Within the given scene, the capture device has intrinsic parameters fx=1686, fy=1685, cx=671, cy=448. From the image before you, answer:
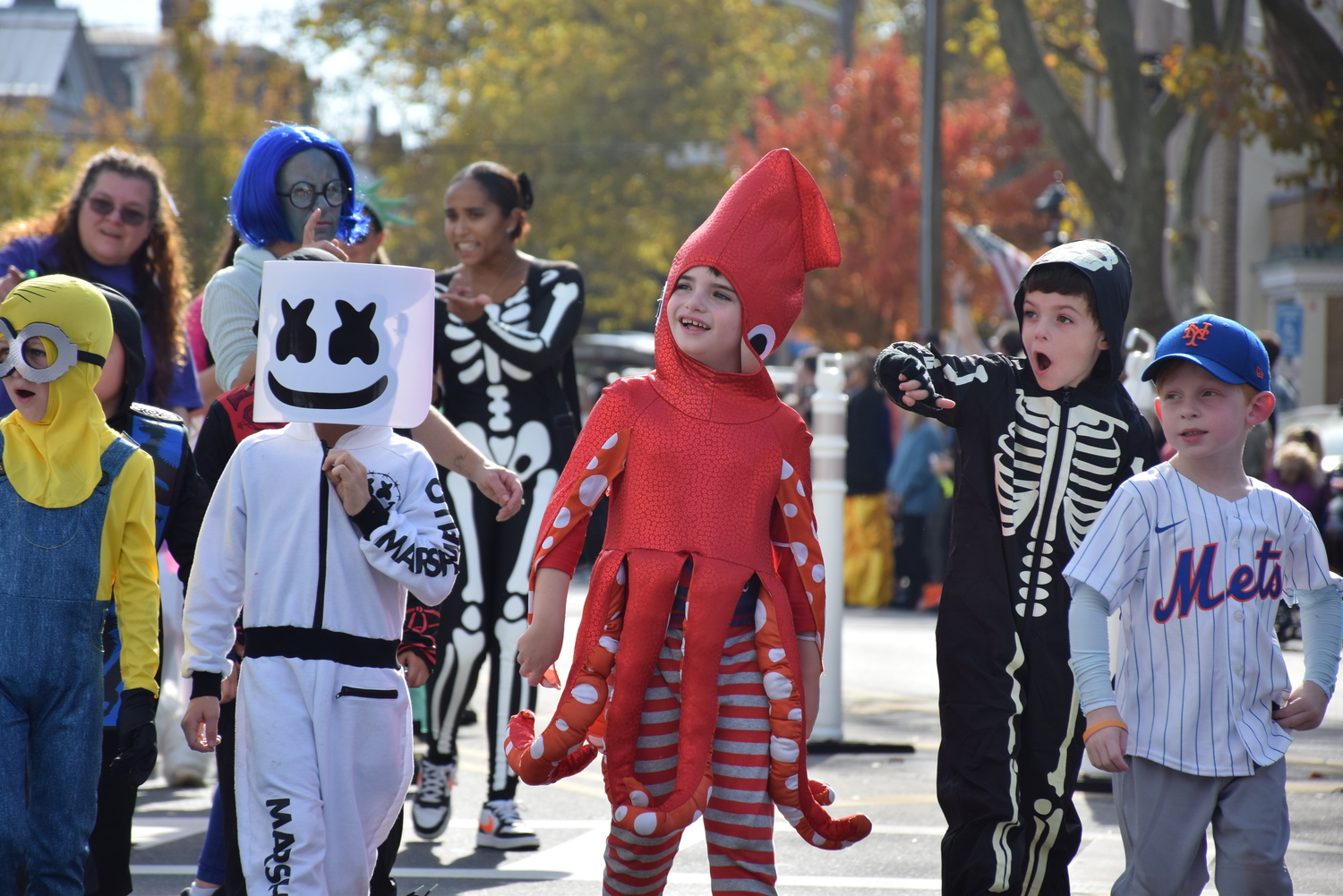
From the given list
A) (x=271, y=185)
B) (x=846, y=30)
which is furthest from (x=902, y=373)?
(x=846, y=30)

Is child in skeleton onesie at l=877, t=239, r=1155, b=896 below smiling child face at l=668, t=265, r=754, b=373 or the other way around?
below

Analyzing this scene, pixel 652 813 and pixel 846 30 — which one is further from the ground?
pixel 846 30

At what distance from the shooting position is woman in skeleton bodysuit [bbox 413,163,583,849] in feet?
20.4

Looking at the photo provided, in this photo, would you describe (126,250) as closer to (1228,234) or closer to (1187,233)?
(1187,233)

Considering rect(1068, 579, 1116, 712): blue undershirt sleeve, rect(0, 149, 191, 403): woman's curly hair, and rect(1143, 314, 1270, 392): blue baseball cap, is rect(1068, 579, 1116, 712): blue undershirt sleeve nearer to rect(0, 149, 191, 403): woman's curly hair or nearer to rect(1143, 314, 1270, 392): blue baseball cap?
rect(1143, 314, 1270, 392): blue baseball cap

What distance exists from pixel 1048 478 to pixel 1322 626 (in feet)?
2.63

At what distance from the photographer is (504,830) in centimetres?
618

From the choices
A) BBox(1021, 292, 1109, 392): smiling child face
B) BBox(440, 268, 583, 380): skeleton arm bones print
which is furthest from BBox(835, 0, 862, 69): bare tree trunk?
BBox(1021, 292, 1109, 392): smiling child face

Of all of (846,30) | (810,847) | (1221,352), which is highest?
(846,30)

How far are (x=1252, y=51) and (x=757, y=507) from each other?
72.3 ft

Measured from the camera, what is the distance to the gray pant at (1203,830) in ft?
13.1

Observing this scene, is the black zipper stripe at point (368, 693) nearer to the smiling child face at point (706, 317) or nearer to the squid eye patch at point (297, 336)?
the squid eye patch at point (297, 336)

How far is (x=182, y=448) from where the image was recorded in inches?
188

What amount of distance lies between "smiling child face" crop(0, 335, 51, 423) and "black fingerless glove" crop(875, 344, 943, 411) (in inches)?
85.9
